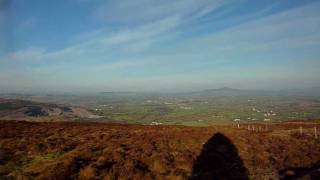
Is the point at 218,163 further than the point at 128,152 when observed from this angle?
No

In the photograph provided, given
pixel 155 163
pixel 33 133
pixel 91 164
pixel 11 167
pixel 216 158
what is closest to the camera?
pixel 11 167

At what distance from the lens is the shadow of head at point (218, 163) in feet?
77.9

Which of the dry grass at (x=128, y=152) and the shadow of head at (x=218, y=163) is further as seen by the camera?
the shadow of head at (x=218, y=163)

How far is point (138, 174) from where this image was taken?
22.8 meters

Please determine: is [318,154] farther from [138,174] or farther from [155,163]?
[138,174]

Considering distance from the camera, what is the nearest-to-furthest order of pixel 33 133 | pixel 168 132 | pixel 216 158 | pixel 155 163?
pixel 155 163, pixel 216 158, pixel 33 133, pixel 168 132

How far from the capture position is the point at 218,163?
26172 millimetres

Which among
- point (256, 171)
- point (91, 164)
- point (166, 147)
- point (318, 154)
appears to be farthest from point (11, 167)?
point (318, 154)

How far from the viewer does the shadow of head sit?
77.9 feet

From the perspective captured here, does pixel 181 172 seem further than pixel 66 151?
No

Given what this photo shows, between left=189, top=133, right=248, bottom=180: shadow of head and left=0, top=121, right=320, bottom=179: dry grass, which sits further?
left=189, top=133, right=248, bottom=180: shadow of head

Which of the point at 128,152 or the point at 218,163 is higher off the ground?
the point at 128,152

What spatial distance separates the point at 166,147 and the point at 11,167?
13017 mm

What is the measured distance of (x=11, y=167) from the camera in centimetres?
2200
